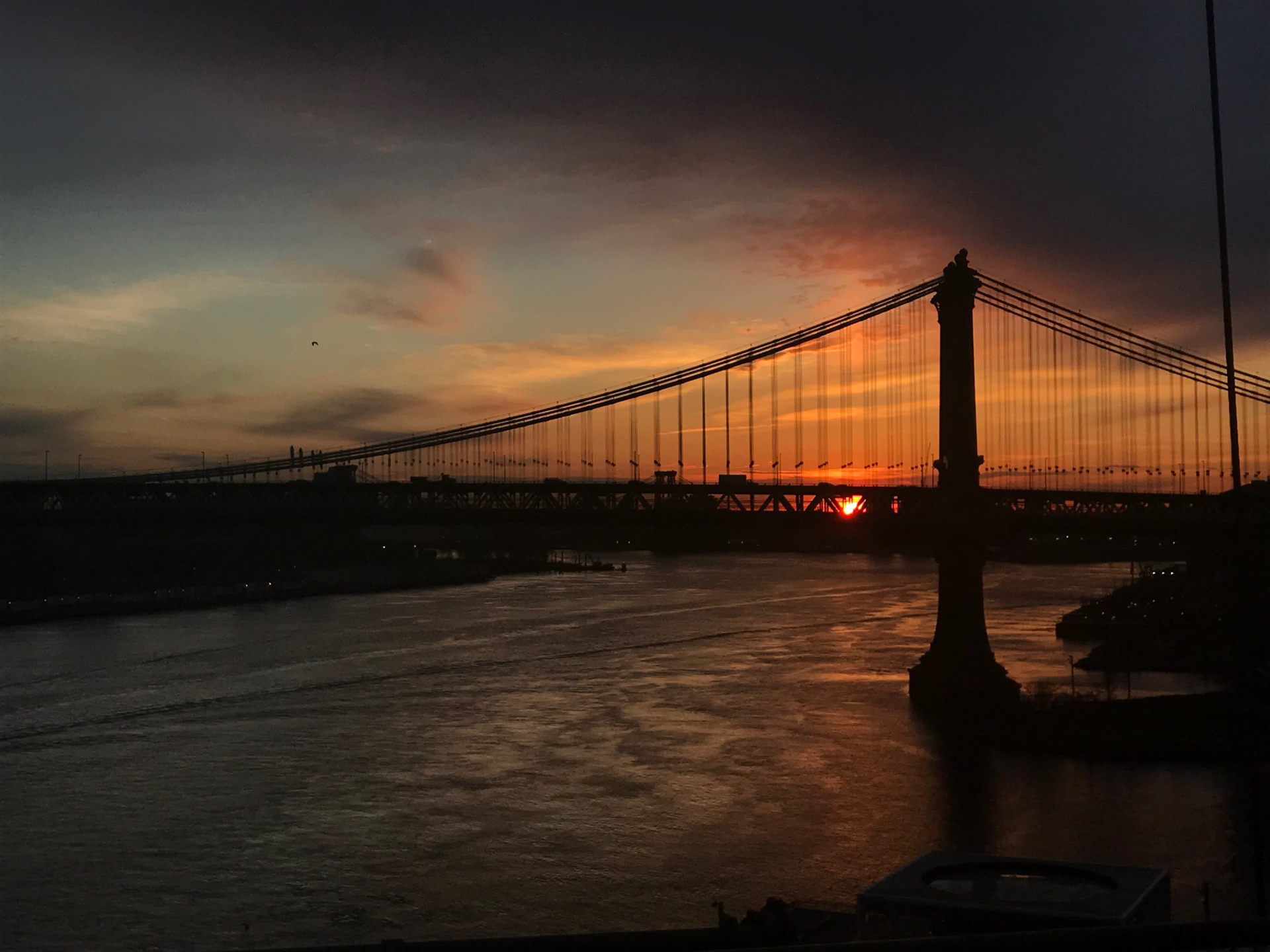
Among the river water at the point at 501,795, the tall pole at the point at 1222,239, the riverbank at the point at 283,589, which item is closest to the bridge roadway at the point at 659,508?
the river water at the point at 501,795

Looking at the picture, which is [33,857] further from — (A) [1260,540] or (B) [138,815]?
(A) [1260,540]

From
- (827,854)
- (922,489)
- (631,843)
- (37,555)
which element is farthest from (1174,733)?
(37,555)

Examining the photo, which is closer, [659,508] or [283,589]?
[659,508]

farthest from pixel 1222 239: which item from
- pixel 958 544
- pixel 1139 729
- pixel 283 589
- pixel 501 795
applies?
pixel 283 589

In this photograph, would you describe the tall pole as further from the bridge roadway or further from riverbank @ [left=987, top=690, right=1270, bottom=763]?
the bridge roadway

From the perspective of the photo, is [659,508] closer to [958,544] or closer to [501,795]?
[958,544]

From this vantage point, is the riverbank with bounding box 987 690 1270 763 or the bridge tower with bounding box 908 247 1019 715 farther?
the bridge tower with bounding box 908 247 1019 715

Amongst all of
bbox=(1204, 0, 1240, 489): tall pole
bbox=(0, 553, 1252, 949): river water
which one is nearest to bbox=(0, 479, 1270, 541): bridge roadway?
bbox=(0, 553, 1252, 949): river water
